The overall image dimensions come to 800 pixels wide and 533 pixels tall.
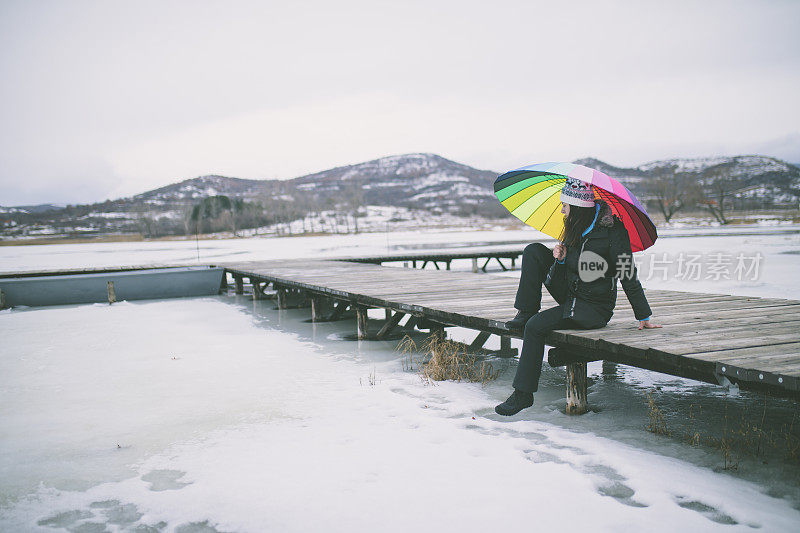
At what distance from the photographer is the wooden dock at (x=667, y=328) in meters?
3.30

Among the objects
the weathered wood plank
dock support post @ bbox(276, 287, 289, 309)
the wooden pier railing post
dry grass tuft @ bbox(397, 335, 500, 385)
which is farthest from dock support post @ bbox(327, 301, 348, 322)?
the wooden pier railing post

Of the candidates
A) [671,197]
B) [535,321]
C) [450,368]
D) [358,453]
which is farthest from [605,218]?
[671,197]

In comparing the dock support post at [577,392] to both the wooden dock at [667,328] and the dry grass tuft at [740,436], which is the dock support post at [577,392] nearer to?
the wooden dock at [667,328]

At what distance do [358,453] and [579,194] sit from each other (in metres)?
2.26

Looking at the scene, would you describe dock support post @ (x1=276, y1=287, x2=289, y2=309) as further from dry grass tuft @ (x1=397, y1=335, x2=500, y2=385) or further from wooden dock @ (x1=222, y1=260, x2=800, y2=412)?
dry grass tuft @ (x1=397, y1=335, x2=500, y2=385)

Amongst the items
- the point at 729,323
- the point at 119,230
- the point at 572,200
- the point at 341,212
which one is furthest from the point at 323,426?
the point at 341,212

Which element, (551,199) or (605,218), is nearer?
(605,218)

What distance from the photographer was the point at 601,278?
3994 mm

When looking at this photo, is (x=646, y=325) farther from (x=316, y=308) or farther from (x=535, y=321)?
(x=316, y=308)

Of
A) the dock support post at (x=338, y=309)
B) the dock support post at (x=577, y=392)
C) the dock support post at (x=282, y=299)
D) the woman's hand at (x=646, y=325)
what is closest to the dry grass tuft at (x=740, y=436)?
the dock support post at (x=577, y=392)

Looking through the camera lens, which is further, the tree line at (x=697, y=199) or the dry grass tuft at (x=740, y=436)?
the tree line at (x=697, y=199)

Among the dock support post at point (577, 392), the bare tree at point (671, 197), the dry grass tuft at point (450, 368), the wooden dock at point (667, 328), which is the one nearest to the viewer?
the wooden dock at point (667, 328)

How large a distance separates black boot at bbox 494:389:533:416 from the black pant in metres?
0.06

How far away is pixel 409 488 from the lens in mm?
3322
